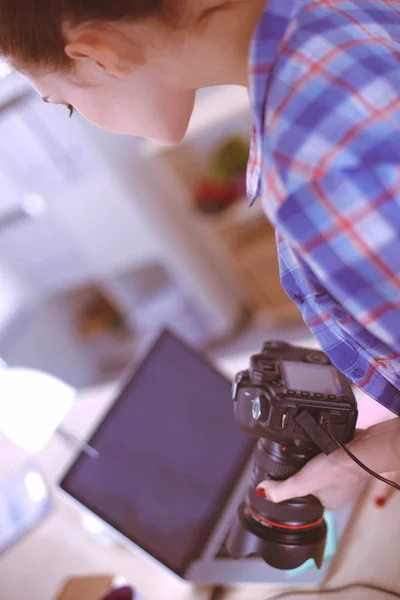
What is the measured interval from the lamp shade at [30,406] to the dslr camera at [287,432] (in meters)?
0.41

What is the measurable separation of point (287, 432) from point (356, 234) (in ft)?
0.95

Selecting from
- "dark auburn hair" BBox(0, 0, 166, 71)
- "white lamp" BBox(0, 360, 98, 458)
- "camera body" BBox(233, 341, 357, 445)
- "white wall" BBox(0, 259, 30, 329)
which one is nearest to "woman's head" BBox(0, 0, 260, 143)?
"dark auburn hair" BBox(0, 0, 166, 71)

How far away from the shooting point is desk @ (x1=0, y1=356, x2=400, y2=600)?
81cm

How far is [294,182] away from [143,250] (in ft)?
6.82

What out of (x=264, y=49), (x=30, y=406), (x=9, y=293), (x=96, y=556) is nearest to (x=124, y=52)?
(x=264, y=49)

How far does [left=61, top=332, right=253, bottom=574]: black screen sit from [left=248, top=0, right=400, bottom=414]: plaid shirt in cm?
66

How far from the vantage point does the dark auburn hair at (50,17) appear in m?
0.51

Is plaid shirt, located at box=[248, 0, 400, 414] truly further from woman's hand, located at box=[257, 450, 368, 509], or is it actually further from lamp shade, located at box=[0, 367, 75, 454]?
lamp shade, located at box=[0, 367, 75, 454]

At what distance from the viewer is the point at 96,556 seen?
1.09m

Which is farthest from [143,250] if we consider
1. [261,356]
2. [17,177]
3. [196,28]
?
[196,28]

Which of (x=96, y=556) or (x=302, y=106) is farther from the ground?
(x=302, y=106)

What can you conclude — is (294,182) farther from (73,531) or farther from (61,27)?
(73,531)

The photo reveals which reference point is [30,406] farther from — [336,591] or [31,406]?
[336,591]

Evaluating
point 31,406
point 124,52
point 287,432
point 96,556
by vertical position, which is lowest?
point 96,556
